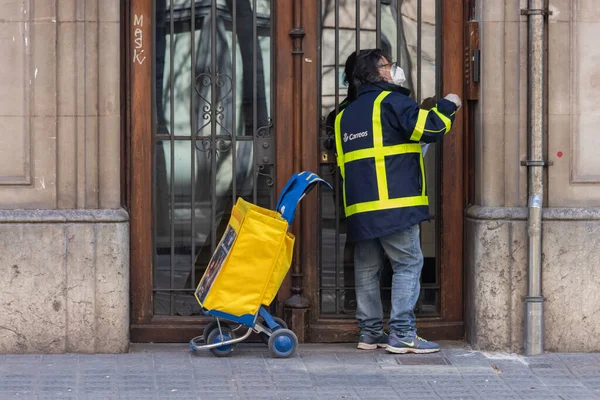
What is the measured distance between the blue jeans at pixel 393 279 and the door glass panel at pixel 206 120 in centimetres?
76

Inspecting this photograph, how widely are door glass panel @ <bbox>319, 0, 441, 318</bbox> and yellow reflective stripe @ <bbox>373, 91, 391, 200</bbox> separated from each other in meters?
0.48

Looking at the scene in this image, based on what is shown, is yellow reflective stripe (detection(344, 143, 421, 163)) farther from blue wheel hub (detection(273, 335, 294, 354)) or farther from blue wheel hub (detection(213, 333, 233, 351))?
blue wheel hub (detection(213, 333, 233, 351))

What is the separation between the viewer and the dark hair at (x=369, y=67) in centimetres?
798

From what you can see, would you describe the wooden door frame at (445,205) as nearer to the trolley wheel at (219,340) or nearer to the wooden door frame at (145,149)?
the wooden door frame at (145,149)

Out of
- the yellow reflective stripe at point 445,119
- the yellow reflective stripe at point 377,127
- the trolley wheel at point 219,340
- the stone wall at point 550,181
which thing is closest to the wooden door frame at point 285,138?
the stone wall at point 550,181

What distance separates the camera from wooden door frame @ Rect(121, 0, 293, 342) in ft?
27.0

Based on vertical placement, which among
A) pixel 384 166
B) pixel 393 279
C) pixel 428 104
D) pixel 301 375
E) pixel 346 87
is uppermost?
pixel 346 87

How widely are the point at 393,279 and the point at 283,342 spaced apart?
839mm

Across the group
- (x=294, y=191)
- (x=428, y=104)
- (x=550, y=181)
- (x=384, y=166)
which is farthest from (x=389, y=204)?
(x=550, y=181)

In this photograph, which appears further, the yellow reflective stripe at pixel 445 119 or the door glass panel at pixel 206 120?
the door glass panel at pixel 206 120

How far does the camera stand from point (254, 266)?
7664 millimetres

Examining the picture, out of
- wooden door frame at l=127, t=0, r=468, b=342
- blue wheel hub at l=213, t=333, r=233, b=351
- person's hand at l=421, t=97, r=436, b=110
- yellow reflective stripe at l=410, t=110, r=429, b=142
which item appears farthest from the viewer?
wooden door frame at l=127, t=0, r=468, b=342

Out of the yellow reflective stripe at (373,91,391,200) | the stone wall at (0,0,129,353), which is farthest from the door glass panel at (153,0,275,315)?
the yellow reflective stripe at (373,91,391,200)

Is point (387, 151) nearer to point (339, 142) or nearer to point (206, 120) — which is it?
point (339, 142)
